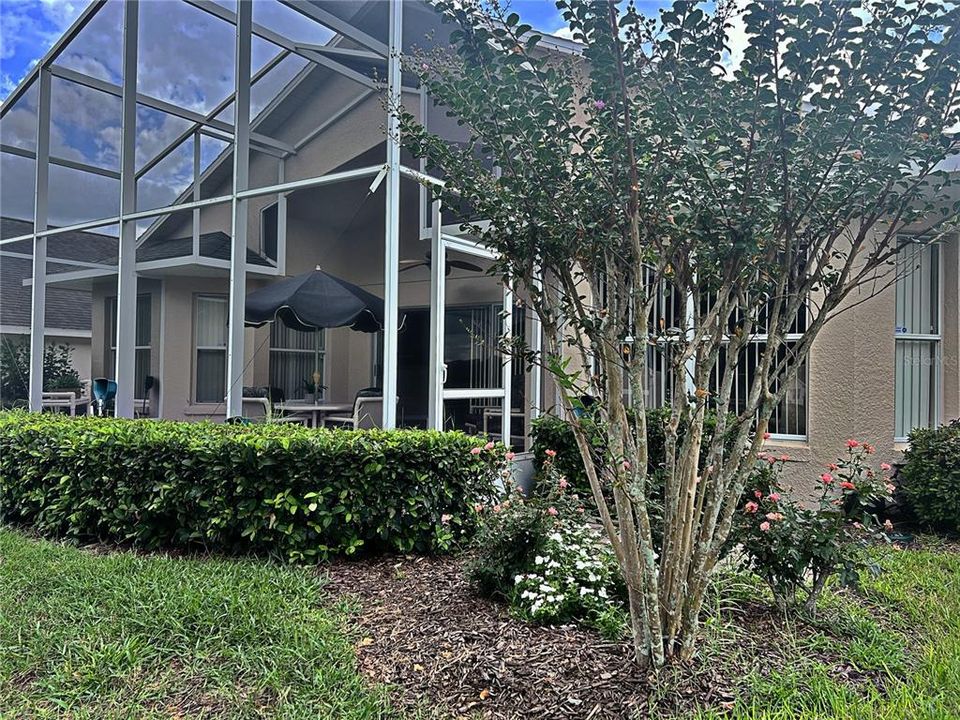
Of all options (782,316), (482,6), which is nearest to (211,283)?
(482,6)

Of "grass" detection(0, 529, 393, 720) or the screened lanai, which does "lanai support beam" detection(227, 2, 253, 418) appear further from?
"grass" detection(0, 529, 393, 720)

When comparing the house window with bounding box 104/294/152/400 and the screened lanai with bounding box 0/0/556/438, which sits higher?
the screened lanai with bounding box 0/0/556/438

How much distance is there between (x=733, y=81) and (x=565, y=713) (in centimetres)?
280

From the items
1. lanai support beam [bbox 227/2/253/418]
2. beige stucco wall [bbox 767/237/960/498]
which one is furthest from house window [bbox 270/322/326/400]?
beige stucco wall [bbox 767/237/960/498]

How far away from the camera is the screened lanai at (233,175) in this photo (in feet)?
25.4

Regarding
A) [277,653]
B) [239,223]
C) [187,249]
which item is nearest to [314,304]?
[239,223]

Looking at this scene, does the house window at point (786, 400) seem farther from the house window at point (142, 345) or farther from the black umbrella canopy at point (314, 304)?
the house window at point (142, 345)

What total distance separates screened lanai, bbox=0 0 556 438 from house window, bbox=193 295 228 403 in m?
0.11

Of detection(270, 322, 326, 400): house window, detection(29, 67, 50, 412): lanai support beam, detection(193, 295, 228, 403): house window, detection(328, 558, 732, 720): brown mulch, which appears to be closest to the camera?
detection(328, 558, 732, 720): brown mulch

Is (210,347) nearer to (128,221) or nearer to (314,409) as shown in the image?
(128,221)

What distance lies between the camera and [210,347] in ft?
37.0

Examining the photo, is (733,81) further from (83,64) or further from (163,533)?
(83,64)

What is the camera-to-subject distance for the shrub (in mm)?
6000

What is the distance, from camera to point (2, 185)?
37.6 ft
